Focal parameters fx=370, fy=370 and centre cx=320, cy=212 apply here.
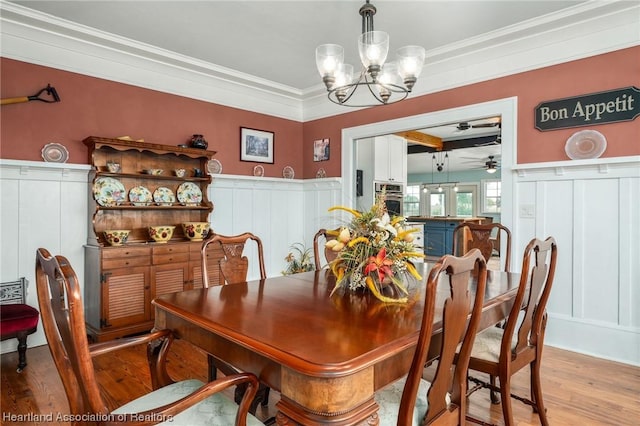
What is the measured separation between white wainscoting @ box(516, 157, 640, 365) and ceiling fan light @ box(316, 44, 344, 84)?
2098mm

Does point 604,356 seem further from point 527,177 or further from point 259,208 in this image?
point 259,208

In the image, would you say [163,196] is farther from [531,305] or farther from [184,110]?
[531,305]

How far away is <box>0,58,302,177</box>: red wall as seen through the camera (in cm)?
314

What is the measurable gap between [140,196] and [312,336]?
3.14 meters

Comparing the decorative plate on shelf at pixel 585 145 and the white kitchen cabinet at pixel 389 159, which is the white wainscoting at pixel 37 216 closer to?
the white kitchen cabinet at pixel 389 159

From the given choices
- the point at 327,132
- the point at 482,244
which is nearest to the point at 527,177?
the point at 482,244

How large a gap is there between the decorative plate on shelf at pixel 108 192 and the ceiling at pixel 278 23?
4.29 feet

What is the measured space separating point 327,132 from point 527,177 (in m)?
2.57

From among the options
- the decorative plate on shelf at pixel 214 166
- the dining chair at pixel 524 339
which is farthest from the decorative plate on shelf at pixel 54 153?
the dining chair at pixel 524 339

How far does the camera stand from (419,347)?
1124 millimetres

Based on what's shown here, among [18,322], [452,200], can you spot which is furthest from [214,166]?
[452,200]

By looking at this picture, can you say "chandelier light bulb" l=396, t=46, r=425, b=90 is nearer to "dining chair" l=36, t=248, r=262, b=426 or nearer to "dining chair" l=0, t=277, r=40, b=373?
"dining chair" l=36, t=248, r=262, b=426

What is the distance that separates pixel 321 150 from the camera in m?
5.11

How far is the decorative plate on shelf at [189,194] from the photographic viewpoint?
4047 mm
